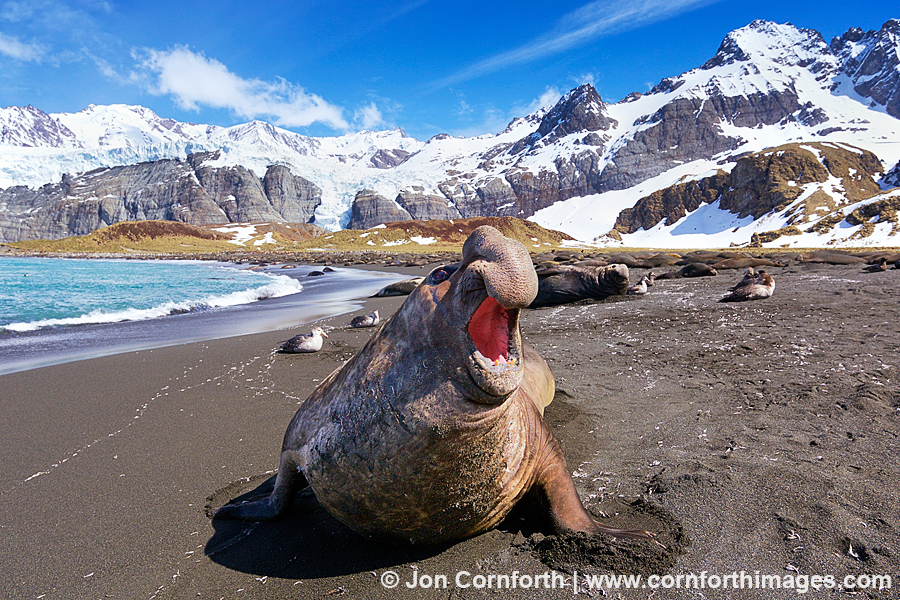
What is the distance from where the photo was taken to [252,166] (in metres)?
154

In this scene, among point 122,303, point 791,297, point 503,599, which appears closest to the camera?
point 503,599

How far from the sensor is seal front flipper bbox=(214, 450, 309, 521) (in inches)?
113

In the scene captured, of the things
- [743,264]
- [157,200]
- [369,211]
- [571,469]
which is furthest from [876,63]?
[157,200]

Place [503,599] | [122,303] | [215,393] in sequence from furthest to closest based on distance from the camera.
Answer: [122,303], [215,393], [503,599]

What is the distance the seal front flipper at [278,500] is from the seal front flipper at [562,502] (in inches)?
57.8

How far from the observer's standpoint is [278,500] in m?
2.93

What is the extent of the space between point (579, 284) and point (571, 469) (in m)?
9.67

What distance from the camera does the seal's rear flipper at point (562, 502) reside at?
259cm

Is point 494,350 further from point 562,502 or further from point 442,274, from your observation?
point 562,502

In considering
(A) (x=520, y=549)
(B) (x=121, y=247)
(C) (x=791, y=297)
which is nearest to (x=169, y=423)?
(A) (x=520, y=549)

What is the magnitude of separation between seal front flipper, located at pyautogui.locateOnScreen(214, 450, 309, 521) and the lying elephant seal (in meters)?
0.07

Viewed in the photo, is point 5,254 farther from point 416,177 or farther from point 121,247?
point 416,177

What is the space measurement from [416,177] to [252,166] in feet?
188

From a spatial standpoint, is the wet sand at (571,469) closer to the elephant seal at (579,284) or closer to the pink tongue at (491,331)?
the pink tongue at (491,331)
